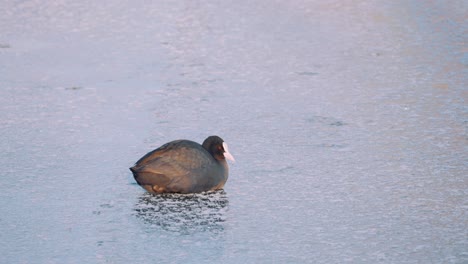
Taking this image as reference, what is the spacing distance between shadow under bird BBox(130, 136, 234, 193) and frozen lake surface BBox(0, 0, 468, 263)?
0.09 m

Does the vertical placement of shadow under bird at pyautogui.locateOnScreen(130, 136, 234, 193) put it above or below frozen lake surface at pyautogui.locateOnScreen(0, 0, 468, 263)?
above

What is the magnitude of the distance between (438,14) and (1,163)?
20.5 ft

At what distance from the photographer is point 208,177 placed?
18.3ft

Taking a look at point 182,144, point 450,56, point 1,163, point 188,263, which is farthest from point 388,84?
point 188,263

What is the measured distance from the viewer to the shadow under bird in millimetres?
5543

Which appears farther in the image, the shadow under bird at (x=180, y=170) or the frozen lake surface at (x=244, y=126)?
the shadow under bird at (x=180, y=170)

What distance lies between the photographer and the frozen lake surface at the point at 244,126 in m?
4.86

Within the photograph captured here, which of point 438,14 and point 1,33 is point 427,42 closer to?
point 438,14

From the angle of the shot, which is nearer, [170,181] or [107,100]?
[170,181]

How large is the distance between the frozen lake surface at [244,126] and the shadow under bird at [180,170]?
0.09 meters

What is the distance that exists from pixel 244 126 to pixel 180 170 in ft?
5.20

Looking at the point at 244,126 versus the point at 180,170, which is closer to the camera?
the point at 180,170

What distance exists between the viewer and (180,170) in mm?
5566

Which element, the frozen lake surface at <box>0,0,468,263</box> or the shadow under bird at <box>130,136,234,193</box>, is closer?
the frozen lake surface at <box>0,0,468,263</box>
